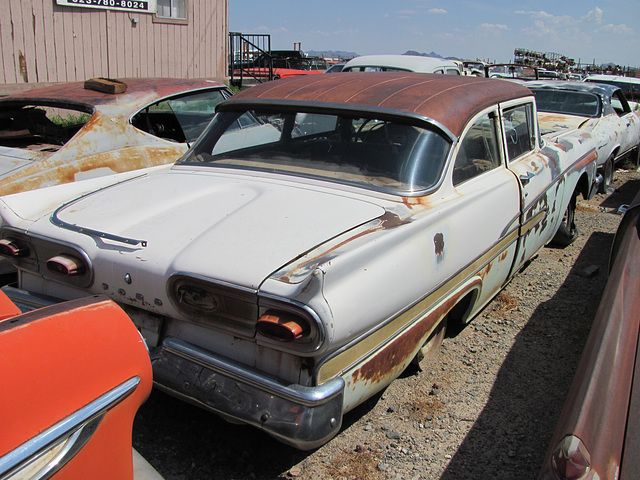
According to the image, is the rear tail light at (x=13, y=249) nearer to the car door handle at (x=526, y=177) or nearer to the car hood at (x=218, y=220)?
the car hood at (x=218, y=220)

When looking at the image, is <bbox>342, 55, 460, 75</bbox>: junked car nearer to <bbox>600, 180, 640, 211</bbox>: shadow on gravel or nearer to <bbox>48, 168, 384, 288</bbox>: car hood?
<bbox>600, 180, 640, 211</bbox>: shadow on gravel

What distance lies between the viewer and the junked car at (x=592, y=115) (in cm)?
630

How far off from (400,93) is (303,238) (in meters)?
1.38

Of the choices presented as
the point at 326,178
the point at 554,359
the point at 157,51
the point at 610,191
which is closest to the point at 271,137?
the point at 326,178

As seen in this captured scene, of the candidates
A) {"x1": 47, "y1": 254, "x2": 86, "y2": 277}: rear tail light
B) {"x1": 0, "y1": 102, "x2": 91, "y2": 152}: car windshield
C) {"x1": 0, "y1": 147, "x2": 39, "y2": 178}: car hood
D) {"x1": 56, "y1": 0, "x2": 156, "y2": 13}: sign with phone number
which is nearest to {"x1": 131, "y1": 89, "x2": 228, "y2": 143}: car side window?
{"x1": 0, "y1": 102, "x2": 91, "y2": 152}: car windshield

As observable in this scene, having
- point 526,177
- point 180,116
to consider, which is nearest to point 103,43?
point 180,116

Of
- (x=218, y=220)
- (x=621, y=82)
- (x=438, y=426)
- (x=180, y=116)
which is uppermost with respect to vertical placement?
(x=621, y=82)

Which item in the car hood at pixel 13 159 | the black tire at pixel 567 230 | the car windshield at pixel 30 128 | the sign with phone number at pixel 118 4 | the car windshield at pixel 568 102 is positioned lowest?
the black tire at pixel 567 230

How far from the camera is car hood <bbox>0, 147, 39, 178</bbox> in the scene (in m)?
4.04

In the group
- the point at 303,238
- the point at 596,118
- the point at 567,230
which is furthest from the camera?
the point at 596,118

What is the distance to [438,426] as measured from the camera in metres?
2.72

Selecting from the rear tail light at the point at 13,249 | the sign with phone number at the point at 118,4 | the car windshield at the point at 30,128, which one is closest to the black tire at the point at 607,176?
the car windshield at the point at 30,128

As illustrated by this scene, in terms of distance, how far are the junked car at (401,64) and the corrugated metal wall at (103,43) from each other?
3.92 m

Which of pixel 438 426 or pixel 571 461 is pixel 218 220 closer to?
pixel 438 426
